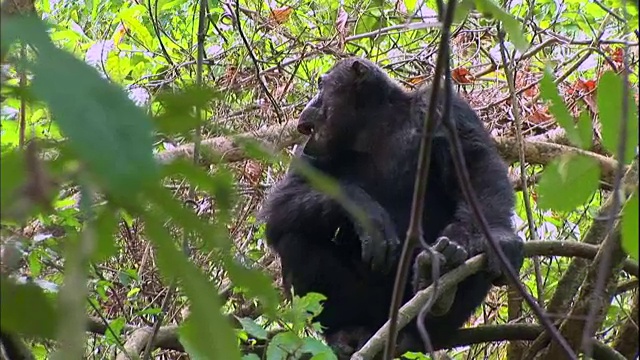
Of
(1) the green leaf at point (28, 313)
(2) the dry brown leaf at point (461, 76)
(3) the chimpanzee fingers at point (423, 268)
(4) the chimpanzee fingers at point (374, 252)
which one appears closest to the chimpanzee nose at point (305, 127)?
(4) the chimpanzee fingers at point (374, 252)

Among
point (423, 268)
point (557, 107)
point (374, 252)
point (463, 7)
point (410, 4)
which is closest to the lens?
point (557, 107)

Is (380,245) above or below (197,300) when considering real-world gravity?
above

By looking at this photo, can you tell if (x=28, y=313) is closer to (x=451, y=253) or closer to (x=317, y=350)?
(x=317, y=350)

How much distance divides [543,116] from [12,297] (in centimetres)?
406

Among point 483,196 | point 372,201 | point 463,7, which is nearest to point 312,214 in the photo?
point 372,201

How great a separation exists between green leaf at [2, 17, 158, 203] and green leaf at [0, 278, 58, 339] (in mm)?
65

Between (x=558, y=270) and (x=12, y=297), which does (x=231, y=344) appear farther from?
(x=558, y=270)

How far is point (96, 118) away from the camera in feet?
1.11

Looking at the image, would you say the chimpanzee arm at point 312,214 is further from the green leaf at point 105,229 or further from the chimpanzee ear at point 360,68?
the green leaf at point 105,229

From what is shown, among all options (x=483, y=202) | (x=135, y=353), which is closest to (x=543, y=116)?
(x=483, y=202)

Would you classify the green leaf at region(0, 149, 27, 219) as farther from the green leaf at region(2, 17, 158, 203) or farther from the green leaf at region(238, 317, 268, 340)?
the green leaf at region(238, 317, 268, 340)

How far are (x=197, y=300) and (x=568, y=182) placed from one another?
41cm

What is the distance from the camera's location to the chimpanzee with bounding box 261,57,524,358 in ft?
9.81

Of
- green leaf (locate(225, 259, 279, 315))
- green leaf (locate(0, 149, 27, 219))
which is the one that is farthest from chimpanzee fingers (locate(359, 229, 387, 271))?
green leaf (locate(0, 149, 27, 219))
